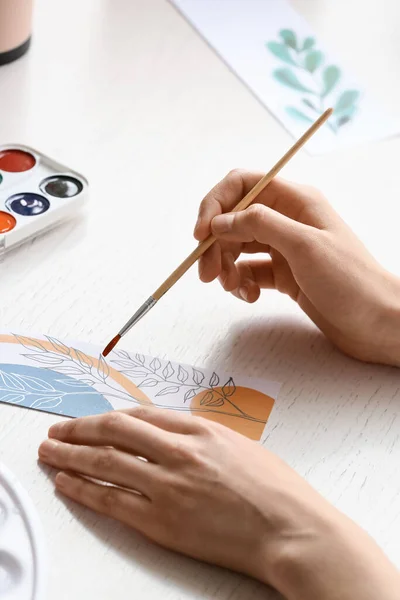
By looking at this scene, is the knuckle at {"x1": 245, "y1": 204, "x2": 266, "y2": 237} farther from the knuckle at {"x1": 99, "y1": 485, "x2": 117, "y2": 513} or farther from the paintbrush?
the knuckle at {"x1": 99, "y1": 485, "x2": 117, "y2": 513}

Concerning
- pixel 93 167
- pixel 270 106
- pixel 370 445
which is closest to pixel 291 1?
pixel 270 106

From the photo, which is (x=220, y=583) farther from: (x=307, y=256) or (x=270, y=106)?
(x=270, y=106)

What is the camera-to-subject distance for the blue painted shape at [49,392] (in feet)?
2.59

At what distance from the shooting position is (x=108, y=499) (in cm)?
70

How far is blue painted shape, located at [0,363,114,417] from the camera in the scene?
0.79 m

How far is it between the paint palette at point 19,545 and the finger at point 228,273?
0.32 metres

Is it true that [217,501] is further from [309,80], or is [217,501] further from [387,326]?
[309,80]

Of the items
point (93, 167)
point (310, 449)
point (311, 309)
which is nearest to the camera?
point (310, 449)

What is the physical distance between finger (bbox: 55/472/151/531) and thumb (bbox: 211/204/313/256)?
0.28m

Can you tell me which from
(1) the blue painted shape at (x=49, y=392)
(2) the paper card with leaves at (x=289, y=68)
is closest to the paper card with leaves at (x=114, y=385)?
(1) the blue painted shape at (x=49, y=392)

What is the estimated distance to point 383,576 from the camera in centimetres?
65

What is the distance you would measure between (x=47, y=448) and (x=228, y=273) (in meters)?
0.28

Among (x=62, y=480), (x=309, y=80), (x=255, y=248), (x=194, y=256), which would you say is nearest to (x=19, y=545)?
(x=62, y=480)

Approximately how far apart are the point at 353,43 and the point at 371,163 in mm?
345
